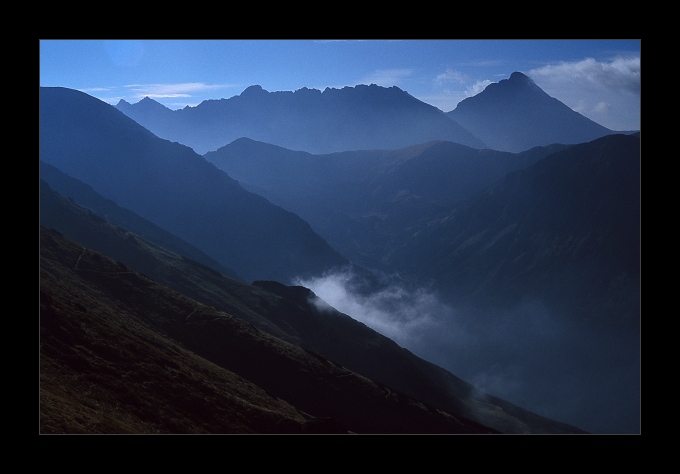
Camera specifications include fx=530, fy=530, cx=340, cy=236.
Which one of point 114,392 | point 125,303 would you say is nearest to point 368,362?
point 125,303

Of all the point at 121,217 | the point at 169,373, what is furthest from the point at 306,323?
the point at 121,217

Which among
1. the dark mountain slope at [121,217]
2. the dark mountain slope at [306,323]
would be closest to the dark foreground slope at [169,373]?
the dark mountain slope at [306,323]

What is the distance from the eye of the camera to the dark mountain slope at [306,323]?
82312mm

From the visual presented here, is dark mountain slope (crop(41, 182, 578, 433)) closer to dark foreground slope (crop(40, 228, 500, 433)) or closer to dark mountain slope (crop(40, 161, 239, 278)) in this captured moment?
dark foreground slope (crop(40, 228, 500, 433))

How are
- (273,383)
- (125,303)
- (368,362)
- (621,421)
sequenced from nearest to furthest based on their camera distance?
(273,383) → (125,303) → (368,362) → (621,421)

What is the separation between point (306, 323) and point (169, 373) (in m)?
55.3

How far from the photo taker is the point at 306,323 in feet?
297

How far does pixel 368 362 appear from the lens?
85.9 metres

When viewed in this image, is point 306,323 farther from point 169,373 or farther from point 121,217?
point 121,217

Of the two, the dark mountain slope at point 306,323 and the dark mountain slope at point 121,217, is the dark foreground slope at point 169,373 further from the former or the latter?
the dark mountain slope at point 121,217
